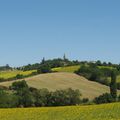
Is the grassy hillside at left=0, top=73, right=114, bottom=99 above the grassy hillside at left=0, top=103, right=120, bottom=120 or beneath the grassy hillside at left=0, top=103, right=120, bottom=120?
above

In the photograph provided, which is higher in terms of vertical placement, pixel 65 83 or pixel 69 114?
pixel 65 83

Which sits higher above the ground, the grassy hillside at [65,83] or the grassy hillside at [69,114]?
the grassy hillside at [65,83]

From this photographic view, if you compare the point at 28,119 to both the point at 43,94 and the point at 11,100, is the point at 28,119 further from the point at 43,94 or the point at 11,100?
the point at 43,94

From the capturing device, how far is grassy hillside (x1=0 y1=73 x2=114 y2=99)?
130 metres

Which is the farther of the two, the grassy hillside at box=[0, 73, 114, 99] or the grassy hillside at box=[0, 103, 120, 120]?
the grassy hillside at box=[0, 73, 114, 99]

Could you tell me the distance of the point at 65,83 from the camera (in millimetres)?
140000

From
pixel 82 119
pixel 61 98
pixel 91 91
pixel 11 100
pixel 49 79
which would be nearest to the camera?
pixel 82 119

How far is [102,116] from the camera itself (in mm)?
31953

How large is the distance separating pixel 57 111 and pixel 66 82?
103363mm

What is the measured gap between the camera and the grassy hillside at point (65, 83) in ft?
426

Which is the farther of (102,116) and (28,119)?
(28,119)

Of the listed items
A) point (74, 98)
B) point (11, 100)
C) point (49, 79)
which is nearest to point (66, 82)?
point (49, 79)

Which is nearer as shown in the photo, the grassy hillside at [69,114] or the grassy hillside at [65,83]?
the grassy hillside at [69,114]

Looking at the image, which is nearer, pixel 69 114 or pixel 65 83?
pixel 69 114
